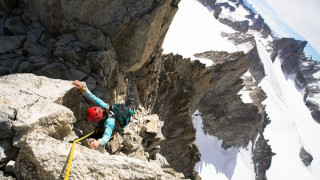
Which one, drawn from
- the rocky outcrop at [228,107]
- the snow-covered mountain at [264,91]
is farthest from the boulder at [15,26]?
the rocky outcrop at [228,107]

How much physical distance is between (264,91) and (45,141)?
3427 inches

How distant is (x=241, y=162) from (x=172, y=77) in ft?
144

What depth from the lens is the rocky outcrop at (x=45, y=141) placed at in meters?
4.84

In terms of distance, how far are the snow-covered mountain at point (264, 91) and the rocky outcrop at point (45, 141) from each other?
30.9m

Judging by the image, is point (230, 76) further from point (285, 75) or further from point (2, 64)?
point (285, 75)

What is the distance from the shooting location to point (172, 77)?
72.4 feet

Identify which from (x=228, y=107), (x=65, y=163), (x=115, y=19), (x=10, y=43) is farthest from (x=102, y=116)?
(x=228, y=107)

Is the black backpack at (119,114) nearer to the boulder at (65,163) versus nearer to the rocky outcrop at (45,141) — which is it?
the rocky outcrop at (45,141)

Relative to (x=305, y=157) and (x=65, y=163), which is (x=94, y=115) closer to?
(x=65, y=163)

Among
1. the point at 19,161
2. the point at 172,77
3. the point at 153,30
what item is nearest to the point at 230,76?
the point at 172,77

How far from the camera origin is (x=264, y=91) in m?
81.5

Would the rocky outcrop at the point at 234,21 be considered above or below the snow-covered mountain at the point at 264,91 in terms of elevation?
above

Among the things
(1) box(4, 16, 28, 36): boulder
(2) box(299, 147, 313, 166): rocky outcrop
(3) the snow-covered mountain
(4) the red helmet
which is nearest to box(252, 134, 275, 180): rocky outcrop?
(3) the snow-covered mountain

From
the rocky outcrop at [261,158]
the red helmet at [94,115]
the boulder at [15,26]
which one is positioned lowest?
the red helmet at [94,115]
